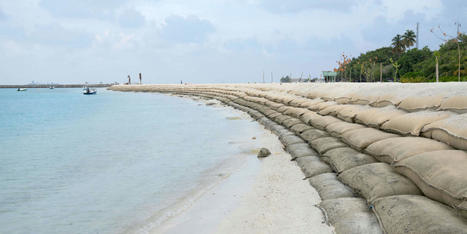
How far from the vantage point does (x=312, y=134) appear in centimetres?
602

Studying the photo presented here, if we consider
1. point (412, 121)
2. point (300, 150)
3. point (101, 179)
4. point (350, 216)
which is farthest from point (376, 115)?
point (101, 179)

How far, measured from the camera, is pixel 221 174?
17.8ft

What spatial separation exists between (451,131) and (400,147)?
1.54 feet

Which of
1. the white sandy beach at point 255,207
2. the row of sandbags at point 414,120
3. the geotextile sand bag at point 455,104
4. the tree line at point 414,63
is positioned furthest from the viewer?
the tree line at point 414,63

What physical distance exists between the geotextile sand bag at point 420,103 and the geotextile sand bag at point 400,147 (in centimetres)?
71

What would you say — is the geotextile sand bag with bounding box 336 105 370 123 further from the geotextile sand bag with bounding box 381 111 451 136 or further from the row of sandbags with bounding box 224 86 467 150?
the geotextile sand bag with bounding box 381 111 451 136

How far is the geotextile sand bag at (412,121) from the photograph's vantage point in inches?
144

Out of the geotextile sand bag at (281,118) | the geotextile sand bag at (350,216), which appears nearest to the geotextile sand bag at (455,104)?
the geotextile sand bag at (350,216)

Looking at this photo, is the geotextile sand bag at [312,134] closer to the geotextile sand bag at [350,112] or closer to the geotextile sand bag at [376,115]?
the geotextile sand bag at [350,112]

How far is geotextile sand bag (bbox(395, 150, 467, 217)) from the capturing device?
2.26m

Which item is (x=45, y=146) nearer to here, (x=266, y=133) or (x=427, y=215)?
(x=266, y=133)

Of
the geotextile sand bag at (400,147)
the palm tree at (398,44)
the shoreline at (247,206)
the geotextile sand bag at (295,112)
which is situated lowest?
the shoreline at (247,206)

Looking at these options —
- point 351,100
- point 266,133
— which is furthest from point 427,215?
point 266,133

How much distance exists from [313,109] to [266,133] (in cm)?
189
